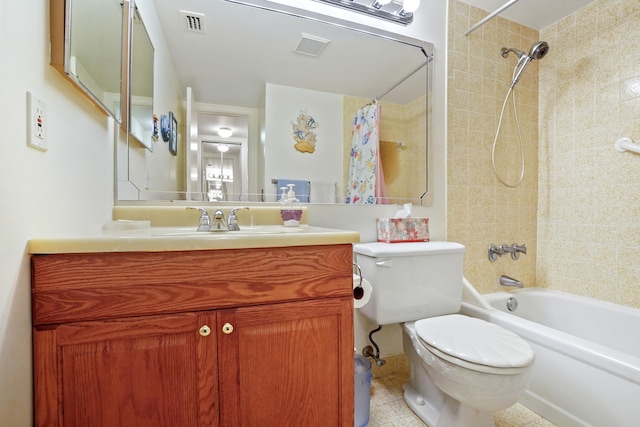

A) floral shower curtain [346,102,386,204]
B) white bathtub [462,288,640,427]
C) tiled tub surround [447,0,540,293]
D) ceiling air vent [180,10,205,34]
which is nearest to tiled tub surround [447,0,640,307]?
tiled tub surround [447,0,540,293]

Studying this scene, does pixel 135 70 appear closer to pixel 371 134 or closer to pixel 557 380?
pixel 371 134

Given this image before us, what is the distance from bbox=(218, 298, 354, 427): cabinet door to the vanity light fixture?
1528mm

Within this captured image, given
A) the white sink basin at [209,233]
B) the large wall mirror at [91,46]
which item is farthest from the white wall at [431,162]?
the large wall mirror at [91,46]

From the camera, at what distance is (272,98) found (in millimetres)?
1408

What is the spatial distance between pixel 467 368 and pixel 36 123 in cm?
141

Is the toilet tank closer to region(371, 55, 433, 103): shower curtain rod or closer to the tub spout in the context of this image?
the tub spout

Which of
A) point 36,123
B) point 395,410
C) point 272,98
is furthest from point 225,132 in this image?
point 395,410

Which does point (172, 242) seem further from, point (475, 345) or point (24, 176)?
point (475, 345)

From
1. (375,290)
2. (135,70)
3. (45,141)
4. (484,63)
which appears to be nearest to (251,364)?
(375,290)

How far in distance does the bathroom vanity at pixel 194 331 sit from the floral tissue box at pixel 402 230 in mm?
670

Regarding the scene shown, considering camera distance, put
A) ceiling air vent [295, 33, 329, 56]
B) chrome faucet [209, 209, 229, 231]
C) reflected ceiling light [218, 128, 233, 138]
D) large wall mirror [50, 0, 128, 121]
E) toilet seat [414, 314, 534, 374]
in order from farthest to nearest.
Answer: ceiling air vent [295, 33, 329, 56], reflected ceiling light [218, 128, 233, 138], chrome faucet [209, 209, 229, 231], toilet seat [414, 314, 534, 374], large wall mirror [50, 0, 128, 121]

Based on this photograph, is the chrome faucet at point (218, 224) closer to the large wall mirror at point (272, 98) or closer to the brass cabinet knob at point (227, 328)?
the large wall mirror at point (272, 98)

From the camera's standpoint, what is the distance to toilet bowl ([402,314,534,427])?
0.92 m

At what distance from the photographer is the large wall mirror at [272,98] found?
1276mm
